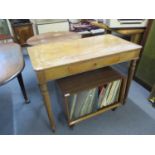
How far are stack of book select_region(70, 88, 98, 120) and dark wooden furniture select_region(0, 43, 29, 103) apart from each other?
497 mm

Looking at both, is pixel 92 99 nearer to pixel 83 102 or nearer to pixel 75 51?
pixel 83 102

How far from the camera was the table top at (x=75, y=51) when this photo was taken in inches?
38.5

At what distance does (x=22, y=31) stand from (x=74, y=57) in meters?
2.15

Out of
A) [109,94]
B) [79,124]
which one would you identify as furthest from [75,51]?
[79,124]

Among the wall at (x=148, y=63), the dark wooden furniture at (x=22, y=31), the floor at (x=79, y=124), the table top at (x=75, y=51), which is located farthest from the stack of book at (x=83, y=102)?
the dark wooden furniture at (x=22, y=31)

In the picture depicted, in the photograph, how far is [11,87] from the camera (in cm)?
200

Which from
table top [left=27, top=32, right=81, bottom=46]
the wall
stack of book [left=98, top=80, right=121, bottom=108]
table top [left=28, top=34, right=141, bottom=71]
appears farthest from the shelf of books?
table top [left=27, top=32, right=81, bottom=46]

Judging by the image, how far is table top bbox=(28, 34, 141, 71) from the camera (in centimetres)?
98

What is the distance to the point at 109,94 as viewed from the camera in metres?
1.35

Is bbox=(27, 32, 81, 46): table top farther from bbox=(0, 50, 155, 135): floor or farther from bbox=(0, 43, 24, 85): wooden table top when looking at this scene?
bbox=(0, 50, 155, 135): floor
